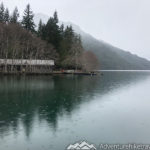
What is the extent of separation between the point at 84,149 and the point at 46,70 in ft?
183

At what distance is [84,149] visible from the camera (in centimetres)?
828

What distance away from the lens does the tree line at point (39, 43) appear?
55.7m

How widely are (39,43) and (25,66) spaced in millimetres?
8203

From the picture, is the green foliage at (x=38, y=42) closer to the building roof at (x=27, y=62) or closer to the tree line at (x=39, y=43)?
the tree line at (x=39, y=43)

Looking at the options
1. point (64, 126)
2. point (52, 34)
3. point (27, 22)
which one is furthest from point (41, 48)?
point (64, 126)

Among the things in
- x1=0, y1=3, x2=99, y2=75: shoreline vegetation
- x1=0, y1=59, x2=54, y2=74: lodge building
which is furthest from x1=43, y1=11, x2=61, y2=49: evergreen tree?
x1=0, y1=59, x2=54, y2=74: lodge building

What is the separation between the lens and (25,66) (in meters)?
60.6

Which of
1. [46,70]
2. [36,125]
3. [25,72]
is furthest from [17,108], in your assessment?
[46,70]

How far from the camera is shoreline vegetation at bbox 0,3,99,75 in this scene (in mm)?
55719

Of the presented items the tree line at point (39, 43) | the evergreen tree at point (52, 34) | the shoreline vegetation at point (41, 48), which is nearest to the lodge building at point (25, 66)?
the shoreline vegetation at point (41, 48)

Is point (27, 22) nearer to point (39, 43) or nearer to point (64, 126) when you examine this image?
point (39, 43)

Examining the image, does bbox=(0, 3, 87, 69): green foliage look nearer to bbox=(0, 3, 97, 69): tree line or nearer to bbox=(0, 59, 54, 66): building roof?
bbox=(0, 3, 97, 69): tree line

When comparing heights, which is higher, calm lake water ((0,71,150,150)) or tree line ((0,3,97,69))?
tree line ((0,3,97,69))

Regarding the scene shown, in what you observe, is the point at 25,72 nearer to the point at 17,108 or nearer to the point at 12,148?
the point at 17,108
